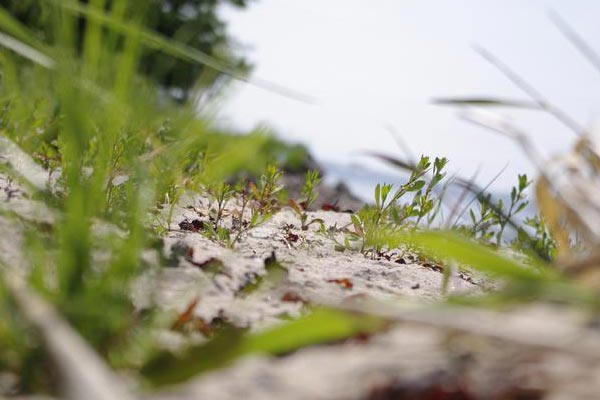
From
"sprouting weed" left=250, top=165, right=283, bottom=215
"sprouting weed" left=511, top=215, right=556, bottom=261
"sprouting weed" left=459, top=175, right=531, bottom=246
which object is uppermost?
"sprouting weed" left=250, top=165, right=283, bottom=215

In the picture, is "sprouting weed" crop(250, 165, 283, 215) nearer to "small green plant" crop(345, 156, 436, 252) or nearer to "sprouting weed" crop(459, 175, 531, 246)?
"small green plant" crop(345, 156, 436, 252)

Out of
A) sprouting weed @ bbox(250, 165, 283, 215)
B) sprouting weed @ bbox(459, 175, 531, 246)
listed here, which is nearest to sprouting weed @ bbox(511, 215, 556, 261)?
sprouting weed @ bbox(459, 175, 531, 246)

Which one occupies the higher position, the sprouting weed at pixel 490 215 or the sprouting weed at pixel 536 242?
the sprouting weed at pixel 490 215

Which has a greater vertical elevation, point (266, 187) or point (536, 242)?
point (266, 187)

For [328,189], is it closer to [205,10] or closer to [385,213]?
[385,213]

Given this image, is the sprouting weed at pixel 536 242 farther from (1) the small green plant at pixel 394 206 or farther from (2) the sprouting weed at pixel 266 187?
(2) the sprouting weed at pixel 266 187

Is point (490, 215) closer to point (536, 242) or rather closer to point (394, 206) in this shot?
point (394, 206)

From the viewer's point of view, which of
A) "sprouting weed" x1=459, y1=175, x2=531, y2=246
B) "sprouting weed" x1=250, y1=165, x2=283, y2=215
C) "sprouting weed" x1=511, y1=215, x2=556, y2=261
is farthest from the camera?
"sprouting weed" x1=250, y1=165, x2=283, y2=215

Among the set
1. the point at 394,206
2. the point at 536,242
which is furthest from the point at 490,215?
the point at 536,242

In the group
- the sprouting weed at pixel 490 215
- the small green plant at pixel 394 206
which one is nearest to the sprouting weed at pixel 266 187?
the small green plant at pixel 394 206

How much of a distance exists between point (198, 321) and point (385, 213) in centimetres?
171

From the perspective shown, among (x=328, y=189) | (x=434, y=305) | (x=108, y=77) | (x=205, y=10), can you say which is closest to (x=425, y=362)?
(x=434, y=305)

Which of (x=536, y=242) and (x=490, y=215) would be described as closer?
(x=536, y=242)

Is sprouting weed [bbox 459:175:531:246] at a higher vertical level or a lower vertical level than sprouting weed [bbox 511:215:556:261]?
higher
